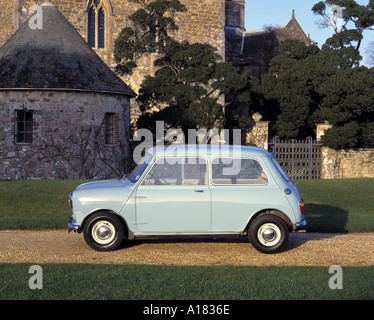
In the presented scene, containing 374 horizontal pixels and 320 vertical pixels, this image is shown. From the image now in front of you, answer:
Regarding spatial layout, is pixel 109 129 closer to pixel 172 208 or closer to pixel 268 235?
pixel 172 208

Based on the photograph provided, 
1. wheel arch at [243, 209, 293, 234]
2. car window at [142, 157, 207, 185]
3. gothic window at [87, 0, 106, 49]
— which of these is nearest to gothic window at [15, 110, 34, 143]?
gothic window at [87, 0, 106, 49]

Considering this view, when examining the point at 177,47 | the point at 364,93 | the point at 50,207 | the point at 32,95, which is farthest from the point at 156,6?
the point at 50,207

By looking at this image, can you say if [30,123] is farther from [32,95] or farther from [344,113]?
[344,113]

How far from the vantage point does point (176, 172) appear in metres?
10.5

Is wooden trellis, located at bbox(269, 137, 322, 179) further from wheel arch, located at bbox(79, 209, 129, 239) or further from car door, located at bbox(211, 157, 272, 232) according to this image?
wheel arch, located at bbox(79, 209, 129, 239)

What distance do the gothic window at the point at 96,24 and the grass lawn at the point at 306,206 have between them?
1611cm

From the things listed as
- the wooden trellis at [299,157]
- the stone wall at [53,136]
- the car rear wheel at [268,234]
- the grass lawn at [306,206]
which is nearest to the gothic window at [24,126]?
the stone wall at [53,136]

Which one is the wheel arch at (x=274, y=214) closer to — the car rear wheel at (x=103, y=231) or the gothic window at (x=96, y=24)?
the car rear wheel at (x=103, y=231)

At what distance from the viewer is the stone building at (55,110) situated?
78.8 ft

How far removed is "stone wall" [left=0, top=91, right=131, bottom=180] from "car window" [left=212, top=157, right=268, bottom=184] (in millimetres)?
14748

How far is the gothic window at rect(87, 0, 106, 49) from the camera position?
33.5 m

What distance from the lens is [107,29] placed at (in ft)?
110

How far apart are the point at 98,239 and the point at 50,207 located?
592 cm

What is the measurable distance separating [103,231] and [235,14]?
48.5m
